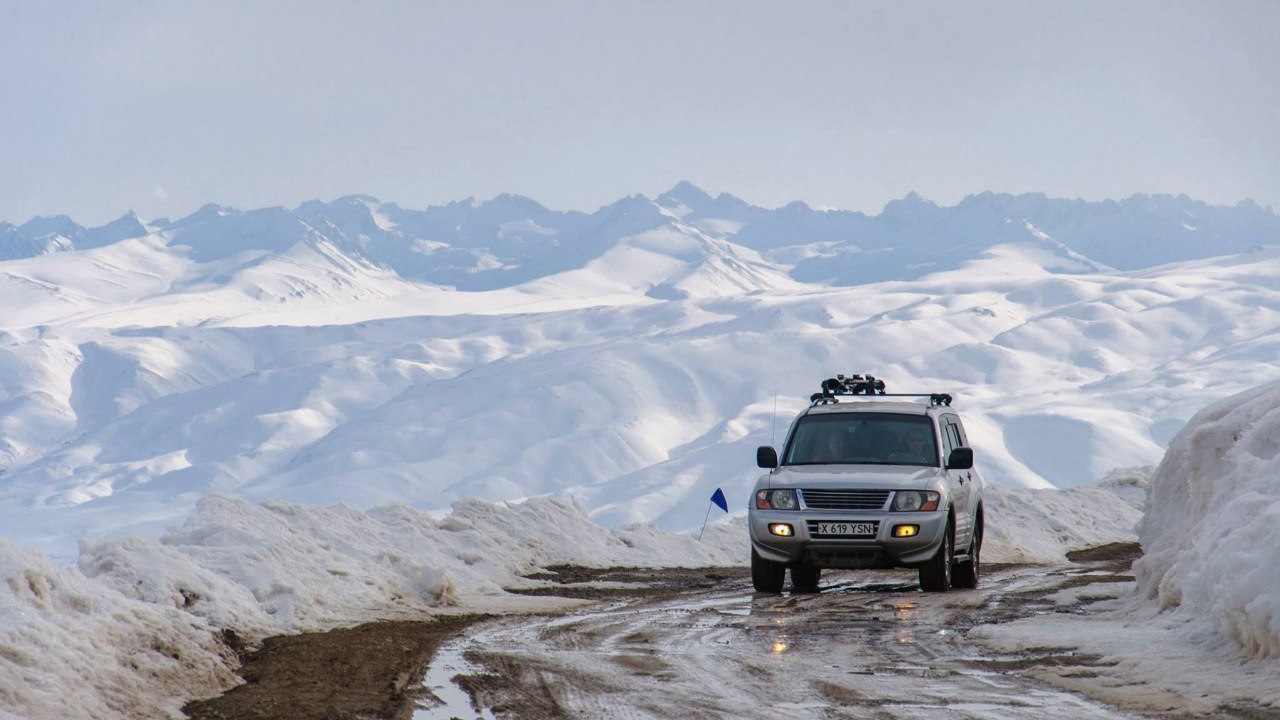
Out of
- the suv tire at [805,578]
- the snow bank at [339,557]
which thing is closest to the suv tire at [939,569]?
the suv tire at [805,578]

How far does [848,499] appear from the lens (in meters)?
13.8

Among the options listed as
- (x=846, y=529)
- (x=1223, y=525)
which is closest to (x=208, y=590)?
(x=846, y=529)

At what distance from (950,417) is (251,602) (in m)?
8.40

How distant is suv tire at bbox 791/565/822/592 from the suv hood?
3.47ft

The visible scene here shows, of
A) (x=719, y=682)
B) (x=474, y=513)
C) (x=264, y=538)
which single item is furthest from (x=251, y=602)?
(x=474, y=513)

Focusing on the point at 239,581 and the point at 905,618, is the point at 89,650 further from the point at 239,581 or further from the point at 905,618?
the point at 905,618

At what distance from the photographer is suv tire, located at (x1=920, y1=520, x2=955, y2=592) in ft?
45.9

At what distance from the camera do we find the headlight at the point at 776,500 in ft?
45.8

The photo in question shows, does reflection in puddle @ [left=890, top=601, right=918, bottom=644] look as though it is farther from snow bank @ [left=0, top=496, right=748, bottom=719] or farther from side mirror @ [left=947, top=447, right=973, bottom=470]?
snow bank @ [left=0, top=496, right=748, bottom=719]

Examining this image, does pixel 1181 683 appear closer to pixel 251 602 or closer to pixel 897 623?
pixel 897 623

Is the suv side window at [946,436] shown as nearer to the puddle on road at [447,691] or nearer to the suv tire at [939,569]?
the suv tire at [939,569]

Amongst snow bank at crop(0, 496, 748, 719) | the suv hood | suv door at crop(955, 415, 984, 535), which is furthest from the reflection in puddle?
snow bank at crop(0, 496, 748, 719)

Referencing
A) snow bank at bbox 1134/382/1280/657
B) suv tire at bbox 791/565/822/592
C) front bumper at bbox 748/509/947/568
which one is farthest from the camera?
suv tire at bbox 791/565/822/592

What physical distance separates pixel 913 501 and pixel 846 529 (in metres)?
0.72
